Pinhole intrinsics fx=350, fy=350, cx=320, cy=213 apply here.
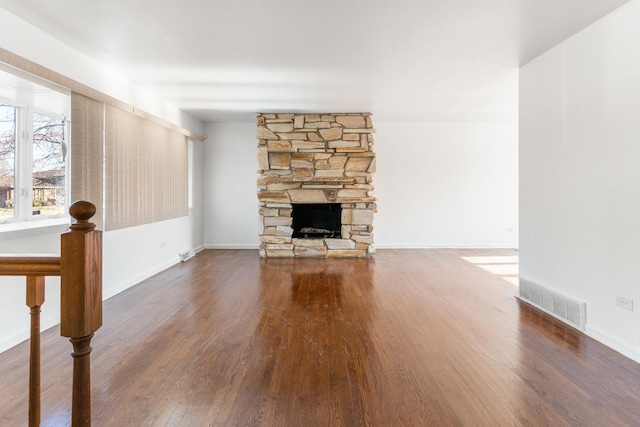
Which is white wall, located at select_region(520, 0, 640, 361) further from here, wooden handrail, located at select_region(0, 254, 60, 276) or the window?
the window

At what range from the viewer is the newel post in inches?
40.9

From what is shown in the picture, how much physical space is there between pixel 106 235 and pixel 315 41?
10.1 feet

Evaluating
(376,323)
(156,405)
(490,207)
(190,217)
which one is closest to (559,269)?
(376,323)

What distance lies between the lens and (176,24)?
114 inches

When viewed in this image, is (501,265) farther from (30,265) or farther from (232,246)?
(30,265)

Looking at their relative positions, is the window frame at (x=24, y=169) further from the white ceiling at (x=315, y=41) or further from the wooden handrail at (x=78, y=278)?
the wooden handrail at (x=78, y=278)

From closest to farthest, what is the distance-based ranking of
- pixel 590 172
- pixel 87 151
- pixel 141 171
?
pixel 590 172, pixel 87 151, pixel 141 171

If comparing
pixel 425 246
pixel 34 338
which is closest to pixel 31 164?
pixel 34 338

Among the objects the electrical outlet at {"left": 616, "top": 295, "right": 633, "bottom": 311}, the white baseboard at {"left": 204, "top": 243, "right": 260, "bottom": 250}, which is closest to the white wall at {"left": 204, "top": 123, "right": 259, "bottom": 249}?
the white baseboard at {"left": 204, "top": 243, "right": 260, "bottom": 250}

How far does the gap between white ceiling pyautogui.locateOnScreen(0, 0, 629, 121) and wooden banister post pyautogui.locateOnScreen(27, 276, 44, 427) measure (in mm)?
2249

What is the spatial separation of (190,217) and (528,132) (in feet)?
18.0

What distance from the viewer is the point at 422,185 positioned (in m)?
7.18

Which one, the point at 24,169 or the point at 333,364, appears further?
the point at 24,169

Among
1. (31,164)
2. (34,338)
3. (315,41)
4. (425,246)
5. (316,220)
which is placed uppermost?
(315,41)
